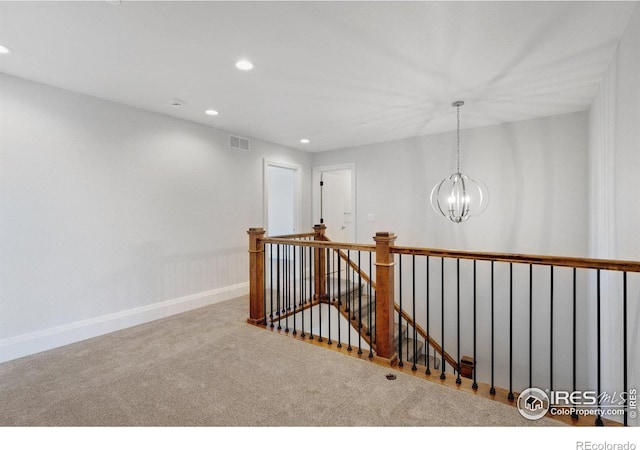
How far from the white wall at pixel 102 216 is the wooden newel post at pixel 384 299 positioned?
258 cm

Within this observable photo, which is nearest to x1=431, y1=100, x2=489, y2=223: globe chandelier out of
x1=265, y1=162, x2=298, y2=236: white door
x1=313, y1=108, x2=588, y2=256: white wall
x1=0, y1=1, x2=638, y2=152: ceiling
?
x1=313, y1=108, x2=588, y2=256: white wall

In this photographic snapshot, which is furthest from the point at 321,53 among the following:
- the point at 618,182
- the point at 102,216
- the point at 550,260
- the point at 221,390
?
the point at 102,216

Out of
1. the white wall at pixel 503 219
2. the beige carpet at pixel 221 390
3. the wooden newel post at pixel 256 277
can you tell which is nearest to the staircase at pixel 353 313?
the wooden newel post at pixel 256 277

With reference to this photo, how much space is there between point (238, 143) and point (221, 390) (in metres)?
3.43

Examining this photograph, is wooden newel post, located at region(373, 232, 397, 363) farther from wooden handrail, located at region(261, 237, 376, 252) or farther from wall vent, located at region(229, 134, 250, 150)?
wall vent, located at region(229, 134, 250, 150)

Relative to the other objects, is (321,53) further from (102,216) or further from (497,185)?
(497,185)

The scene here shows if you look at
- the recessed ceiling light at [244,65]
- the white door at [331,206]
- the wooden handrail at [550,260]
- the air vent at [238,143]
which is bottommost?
the wooden handrail at [550,260]

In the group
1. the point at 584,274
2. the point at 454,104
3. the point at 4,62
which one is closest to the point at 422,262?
the point at 584,274

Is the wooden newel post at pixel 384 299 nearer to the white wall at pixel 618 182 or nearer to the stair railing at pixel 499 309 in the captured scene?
the stair railing at pixel 499 309

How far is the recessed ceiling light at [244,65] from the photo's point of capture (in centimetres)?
244

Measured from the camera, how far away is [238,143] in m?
4.59

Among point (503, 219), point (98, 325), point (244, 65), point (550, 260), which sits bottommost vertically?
point (98, 325)

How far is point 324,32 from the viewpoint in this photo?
207 cm

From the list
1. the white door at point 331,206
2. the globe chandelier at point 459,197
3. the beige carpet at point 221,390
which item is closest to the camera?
the beige carpet at point 221,390
